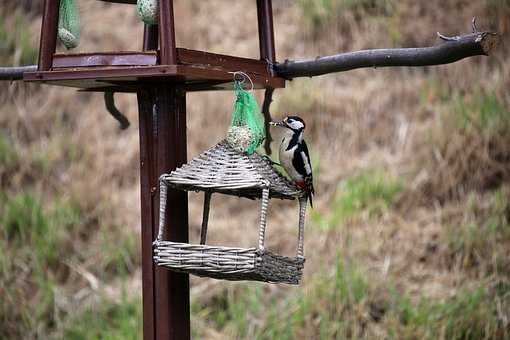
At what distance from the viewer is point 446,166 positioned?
5184mm

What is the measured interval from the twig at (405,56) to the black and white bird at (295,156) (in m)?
0.27

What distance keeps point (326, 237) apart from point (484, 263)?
1.00m

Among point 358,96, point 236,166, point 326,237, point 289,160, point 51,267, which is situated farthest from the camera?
point 358,96

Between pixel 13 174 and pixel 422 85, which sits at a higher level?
pixel 422 85

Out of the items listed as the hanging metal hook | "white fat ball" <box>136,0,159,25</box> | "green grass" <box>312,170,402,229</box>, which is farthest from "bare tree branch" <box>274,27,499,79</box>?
"green grass" <box>312,170,402,229</box>

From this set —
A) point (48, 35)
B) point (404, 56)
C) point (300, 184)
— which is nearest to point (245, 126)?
point (300, 184)

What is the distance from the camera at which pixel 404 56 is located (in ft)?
8.64

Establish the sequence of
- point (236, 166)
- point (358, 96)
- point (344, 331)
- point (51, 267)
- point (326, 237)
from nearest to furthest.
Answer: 1. point (236, 166)
2. point (344, 331)
3. point (326, 237)
4. point (51, 267)
5. point (358, 96)

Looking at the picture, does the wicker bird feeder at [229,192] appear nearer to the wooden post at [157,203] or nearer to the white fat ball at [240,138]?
the white fat ball at [240,138]

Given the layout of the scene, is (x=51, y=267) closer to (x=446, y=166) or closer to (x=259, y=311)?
(x=259, y=311)

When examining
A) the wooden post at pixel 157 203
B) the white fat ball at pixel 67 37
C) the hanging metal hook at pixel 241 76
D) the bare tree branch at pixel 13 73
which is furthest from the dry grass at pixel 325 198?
the white fat ball at pixel 67 37

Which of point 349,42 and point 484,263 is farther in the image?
point 349,42

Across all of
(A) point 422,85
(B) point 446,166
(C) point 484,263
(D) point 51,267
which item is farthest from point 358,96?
(D) point 51,267

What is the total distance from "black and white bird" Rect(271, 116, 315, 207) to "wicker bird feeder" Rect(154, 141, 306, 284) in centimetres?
6
